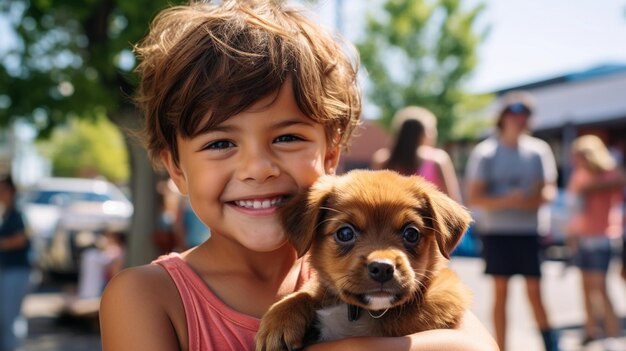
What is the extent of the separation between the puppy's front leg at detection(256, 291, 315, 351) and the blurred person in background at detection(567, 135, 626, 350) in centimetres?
669

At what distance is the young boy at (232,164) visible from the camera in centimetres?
201

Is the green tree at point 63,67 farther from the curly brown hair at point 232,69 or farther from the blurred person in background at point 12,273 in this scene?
the curly brown hair at point 232,69

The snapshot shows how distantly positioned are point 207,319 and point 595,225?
7027 millimetres

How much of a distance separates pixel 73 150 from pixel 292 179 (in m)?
78.0

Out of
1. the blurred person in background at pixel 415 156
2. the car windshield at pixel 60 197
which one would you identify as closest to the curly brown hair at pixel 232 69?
the blurred person in background at pixel 415 156

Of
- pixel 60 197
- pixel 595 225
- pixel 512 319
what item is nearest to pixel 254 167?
pixel 595 225

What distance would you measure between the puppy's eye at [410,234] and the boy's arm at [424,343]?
1.00 ft

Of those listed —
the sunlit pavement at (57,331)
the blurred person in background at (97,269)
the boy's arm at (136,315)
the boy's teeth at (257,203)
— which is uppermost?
the boy's teeth at (257,203)

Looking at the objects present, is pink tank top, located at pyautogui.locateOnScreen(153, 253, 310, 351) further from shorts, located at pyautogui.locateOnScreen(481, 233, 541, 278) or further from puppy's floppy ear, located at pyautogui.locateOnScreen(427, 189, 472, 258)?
shorts, located at pyautogui.locateOnScreen(481, 233, 541, 278)

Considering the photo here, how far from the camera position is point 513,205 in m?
6.68

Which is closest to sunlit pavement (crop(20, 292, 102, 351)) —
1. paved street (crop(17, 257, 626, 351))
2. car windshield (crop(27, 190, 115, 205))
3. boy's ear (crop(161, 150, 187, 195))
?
paved street (crop(17, 257, 626, 351))

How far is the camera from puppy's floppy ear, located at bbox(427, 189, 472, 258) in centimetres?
221

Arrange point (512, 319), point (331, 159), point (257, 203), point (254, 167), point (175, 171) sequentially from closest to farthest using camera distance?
1. point (254, 167)
2. point (257, 203)
3. point (175, 171)
4. point (331, 159)
5. point (512, 319)

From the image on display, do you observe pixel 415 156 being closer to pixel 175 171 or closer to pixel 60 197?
pixel 175 171
